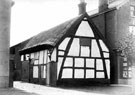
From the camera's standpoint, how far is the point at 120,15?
2850 cm


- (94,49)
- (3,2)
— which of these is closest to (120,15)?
(94,49)

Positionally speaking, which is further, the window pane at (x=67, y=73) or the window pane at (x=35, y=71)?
the window pane at (x=35, y=71)

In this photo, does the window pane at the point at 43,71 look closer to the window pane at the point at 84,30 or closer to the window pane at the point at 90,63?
the window pane at the point at 90,63

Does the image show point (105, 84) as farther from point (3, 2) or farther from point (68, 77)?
point (3, 2)

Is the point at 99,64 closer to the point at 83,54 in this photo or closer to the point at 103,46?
the point at 103,46

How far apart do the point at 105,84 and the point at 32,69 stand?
8.52 metres

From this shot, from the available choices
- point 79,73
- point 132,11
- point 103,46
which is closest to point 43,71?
point 79,73

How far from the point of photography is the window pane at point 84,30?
24.1m

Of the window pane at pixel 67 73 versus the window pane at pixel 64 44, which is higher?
the window pane at pixel 64 44

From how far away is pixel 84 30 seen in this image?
958 inches

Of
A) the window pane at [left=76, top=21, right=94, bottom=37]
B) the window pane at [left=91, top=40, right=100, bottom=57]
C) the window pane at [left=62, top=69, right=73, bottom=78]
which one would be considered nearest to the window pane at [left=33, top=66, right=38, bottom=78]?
the window pane at [left=62, top=69, right=73, bottom=78]

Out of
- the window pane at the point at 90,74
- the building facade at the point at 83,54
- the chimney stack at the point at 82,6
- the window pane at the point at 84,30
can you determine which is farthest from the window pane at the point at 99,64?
the chimney stack at the point at 82,6

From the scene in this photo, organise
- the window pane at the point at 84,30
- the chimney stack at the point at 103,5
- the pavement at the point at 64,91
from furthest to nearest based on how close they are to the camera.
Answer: the chimney stack at the point at 103,5
the window pane at the point at 84,30
the pavement at the point at 64,91

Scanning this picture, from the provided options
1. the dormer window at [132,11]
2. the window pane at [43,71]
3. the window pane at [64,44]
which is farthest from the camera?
the dormer window at [132,11]
